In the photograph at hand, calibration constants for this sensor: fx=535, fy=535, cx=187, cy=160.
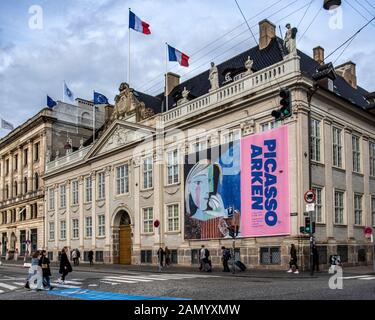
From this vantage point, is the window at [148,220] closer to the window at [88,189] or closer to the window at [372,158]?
the window at [88,189]

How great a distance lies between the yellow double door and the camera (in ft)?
152

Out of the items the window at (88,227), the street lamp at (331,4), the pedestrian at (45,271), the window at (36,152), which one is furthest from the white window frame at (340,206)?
the window at (36,152)

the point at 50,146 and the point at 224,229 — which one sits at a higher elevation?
the point at 50,146

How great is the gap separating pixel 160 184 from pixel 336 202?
44.9ft

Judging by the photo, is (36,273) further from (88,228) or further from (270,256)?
(88,228)

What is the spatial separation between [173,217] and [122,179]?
844cm

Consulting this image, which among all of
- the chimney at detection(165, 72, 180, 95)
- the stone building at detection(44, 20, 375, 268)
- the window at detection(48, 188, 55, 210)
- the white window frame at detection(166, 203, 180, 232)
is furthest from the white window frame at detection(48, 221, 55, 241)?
the white window frame at detection(166, 203, 180, 232)

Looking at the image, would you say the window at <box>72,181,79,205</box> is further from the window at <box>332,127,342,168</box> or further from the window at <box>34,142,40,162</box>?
the window at <box>332,127,342,168</box>

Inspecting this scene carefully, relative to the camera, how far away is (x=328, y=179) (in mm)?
34531

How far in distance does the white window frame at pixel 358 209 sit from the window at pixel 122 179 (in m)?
19.2

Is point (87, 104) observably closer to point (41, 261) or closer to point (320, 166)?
point (320, 166)
